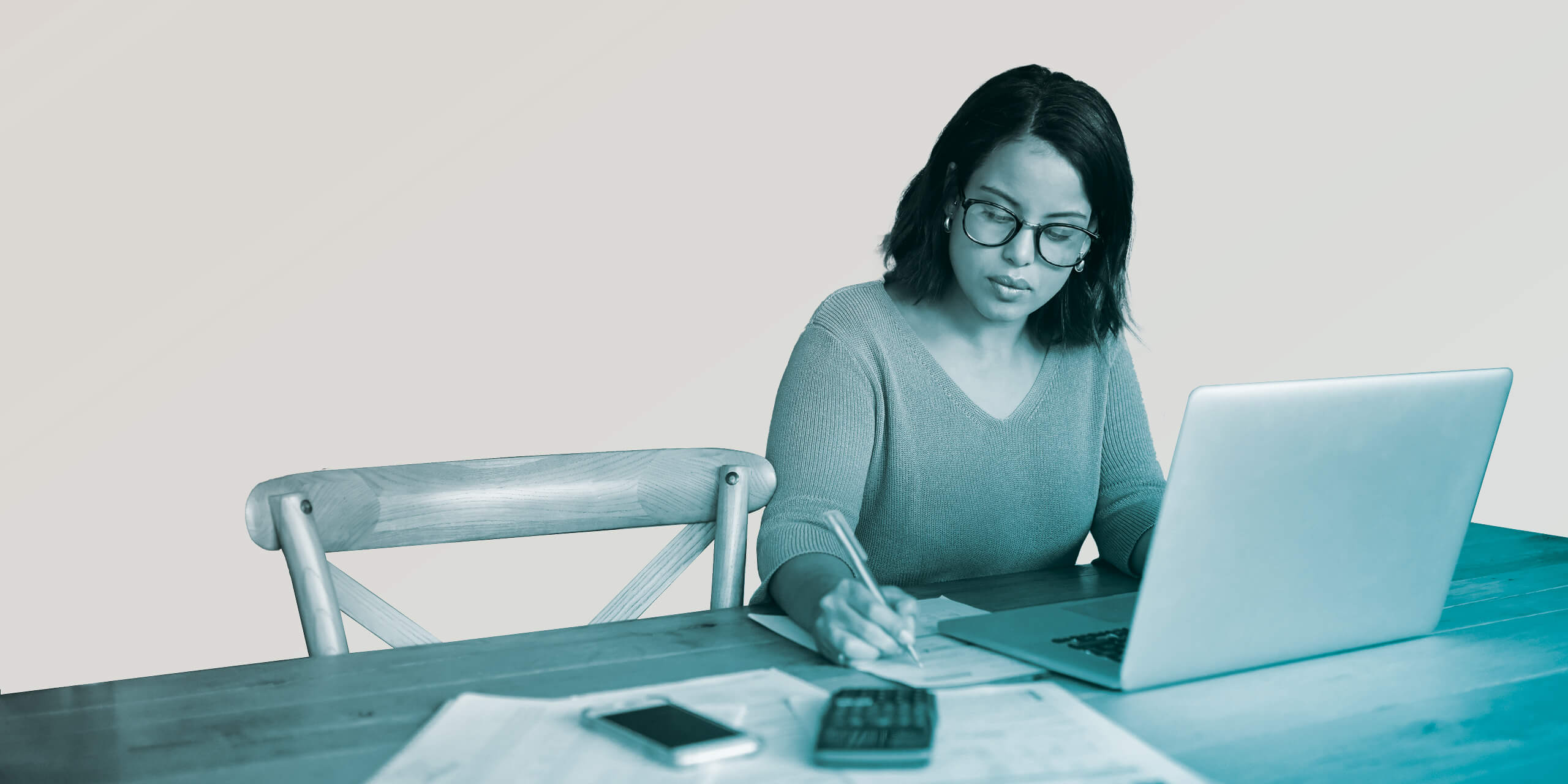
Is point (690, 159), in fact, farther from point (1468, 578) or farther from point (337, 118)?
point (1468, 578)

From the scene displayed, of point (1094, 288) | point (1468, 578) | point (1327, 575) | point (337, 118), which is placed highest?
point (337, 118)

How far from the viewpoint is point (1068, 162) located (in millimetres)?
1444

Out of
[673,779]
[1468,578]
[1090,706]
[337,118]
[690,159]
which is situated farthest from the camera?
[690,159]

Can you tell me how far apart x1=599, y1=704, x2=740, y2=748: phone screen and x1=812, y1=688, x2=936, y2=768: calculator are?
7 centimetres

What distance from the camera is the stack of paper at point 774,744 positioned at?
73 cm

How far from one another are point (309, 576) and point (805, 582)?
1.52 feet

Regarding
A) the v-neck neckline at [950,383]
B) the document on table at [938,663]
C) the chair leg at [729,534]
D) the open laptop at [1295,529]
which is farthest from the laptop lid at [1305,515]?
the v-neck neckline at [950,383]

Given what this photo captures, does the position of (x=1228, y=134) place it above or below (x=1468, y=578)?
above

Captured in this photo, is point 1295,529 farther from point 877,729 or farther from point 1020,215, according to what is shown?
point 1020,215

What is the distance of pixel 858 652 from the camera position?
959 mm

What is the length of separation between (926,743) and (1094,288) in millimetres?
1041

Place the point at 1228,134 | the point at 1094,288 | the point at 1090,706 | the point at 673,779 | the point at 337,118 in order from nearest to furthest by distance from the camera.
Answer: the point at 673,779 → the point at 1090,706 → the point at 1094,288 → the point at 337,118 → the point at 1228,134

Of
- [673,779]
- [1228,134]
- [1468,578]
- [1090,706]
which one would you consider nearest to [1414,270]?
[1228,134]

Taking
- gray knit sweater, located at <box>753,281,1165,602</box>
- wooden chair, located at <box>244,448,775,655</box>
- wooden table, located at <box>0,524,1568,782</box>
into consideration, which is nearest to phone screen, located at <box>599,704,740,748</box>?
wooden table, located at <box>0,524,1568,782</box>
